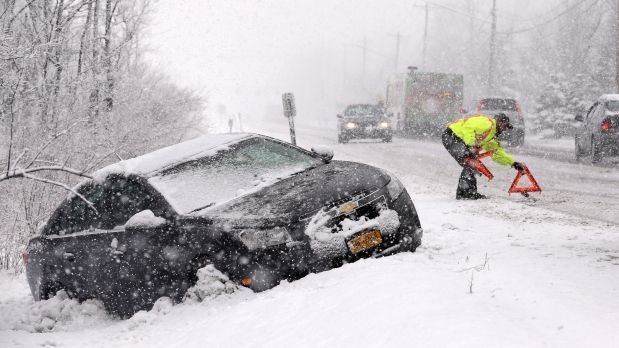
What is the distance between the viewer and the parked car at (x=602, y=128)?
13.9 metres

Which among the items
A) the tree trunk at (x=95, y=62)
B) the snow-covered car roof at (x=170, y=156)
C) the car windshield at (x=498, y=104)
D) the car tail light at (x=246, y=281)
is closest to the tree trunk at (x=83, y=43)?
the tree trunk at (x=95, y=62)

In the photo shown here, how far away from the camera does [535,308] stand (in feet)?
12.6

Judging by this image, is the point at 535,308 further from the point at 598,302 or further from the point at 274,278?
the point at 274,278

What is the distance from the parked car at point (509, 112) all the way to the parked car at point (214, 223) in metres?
16.2

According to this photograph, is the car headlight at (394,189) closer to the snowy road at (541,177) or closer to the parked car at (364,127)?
the snowy road at (541,177)

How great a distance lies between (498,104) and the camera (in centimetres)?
2286

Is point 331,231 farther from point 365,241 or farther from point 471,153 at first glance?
point 471,153

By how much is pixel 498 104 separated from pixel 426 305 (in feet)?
66.6

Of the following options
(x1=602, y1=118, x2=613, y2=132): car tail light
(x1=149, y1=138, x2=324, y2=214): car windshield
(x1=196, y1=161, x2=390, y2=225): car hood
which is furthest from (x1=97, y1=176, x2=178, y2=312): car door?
(x1=602, y1=118, x2=613, y2=132): car tail light

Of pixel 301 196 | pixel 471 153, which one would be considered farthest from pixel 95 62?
pixel 301 196

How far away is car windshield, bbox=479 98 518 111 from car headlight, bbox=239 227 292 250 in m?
19.0

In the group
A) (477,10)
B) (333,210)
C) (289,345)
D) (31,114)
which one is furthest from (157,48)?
(477,10)

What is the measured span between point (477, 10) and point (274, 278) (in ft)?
205

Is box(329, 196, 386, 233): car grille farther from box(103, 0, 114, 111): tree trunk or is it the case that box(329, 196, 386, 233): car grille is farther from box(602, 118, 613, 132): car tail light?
box(602, 118, 613, 132): car tail light
